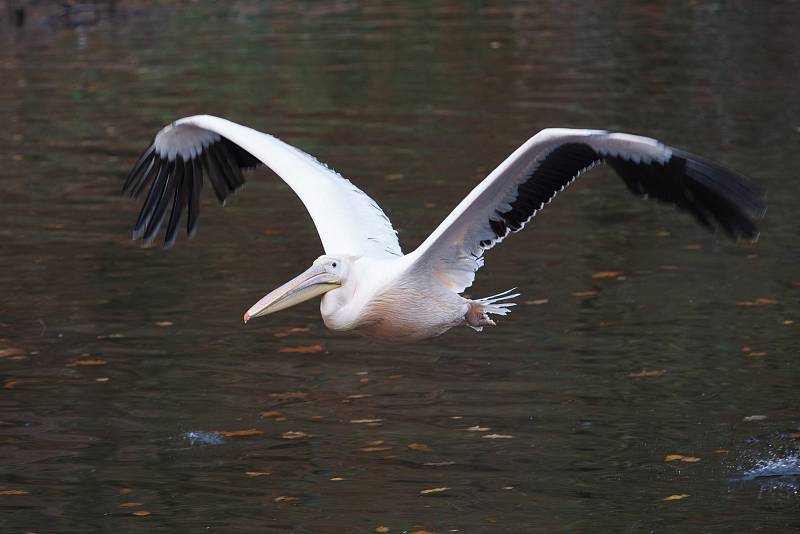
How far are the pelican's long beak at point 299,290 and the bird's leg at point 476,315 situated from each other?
2.38 feet

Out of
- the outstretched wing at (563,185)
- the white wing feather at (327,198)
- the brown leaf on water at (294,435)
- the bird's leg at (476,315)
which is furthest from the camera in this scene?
the brown leaf on water at (294,435)

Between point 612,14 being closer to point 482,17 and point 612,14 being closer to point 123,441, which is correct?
point 482,17

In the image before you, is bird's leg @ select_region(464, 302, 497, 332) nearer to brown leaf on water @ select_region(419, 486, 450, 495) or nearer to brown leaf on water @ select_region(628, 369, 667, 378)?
brown leaf on water @ select_region(419, 486, 450, 495)

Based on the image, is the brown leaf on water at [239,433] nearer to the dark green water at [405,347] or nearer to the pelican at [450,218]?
the dark green water at [405,347]

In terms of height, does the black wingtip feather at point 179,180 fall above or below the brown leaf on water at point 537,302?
above

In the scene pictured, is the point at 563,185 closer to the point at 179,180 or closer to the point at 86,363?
the point at 179,180

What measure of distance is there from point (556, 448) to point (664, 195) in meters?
1.38

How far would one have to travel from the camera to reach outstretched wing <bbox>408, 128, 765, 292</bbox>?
6398 millimetres

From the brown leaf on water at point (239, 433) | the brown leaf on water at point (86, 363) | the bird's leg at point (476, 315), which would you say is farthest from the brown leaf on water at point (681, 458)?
the brown leaf on water at point (86, 363)

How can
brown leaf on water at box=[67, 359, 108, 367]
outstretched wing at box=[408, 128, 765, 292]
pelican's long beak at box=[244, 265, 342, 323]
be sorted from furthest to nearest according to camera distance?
1. brown leaf on water at box=[67, 359, 108, 367]
2. pelican's long beak at box=[244, 265, 342, 323]
3. outstretched wing at box=[408, 128, 765, 292]

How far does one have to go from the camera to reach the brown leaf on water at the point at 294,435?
7.57 m

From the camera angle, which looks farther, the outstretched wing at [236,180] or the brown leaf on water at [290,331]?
the brown leaf on water at [290,331]

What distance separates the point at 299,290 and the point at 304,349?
2.24 metres

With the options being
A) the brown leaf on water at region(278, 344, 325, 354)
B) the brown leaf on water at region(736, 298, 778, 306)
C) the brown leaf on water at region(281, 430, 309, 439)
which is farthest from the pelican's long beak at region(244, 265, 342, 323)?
the brown leaf on water at region(736, 298, 778, 306)
